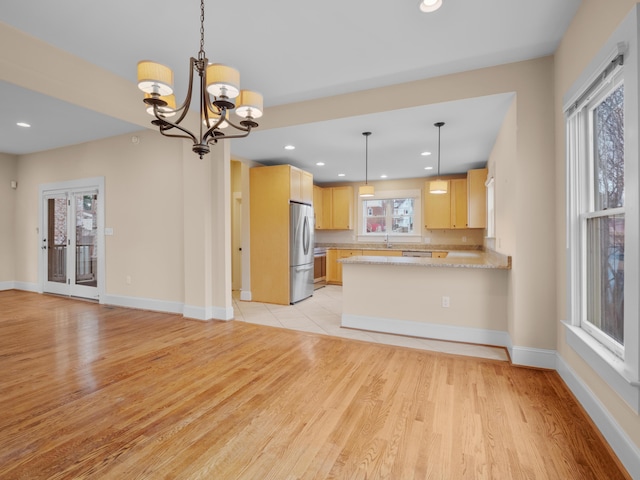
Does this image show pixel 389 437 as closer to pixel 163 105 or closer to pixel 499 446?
pixel 499 446

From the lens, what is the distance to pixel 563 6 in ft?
7.05

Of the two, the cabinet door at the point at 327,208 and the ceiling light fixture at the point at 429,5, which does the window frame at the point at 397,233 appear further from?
the ceiling light fixture at the point at 429,5

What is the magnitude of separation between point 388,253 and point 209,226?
12.9 ft

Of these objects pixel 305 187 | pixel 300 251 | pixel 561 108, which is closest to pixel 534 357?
pixel 561 108

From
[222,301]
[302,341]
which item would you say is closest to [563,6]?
[302,341]

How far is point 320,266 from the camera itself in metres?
7.39

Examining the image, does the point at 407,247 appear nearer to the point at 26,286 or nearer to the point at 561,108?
the point at 561,108

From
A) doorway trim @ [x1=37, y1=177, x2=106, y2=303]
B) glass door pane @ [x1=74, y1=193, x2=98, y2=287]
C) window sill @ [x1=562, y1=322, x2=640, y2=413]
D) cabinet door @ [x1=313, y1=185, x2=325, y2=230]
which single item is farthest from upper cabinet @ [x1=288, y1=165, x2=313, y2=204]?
window sill @ [x1=562, y1=322, x2=640, y2=413]

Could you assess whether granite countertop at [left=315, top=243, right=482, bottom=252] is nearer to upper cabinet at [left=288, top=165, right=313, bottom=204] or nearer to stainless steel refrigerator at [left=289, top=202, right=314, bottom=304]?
stainless steel refrigerator at [left=289, top=202, right=314, bottom=304]

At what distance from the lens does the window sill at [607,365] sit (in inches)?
57.7

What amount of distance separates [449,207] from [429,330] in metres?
3.75

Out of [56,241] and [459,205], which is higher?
[459,205]

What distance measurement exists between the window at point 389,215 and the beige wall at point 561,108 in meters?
4.73

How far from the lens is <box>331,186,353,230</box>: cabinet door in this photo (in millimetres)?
7438
